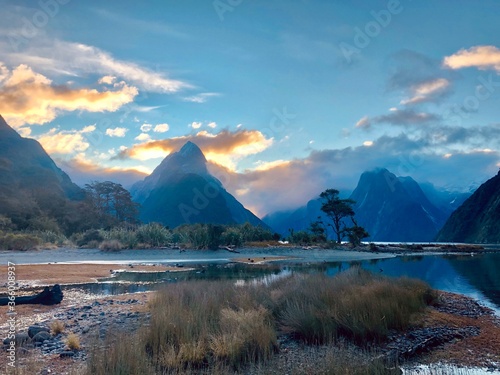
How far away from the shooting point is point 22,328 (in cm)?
1042

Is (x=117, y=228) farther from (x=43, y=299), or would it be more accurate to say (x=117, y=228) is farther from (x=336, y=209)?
(x=43, y=299)

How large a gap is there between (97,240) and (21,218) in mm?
17523

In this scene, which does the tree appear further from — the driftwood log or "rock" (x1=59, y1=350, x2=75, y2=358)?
"rock" (x1=59, y1=350, x2=75, y2=358)


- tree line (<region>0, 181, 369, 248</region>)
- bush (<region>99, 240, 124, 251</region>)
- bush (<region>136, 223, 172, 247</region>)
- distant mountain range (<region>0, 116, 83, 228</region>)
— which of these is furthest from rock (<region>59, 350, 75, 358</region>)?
distant mountain range (<region>0, 116, 83, 228</region>)

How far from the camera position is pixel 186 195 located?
139 m

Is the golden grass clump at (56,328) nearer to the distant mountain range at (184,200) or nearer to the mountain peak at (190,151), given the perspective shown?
the distant mountain range at (184,200)

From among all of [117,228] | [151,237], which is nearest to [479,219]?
[151,237]

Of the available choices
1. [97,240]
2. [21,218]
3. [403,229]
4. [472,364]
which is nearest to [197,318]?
[472,364]

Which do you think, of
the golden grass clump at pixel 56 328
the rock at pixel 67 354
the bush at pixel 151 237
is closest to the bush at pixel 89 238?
the bush at pixel 151 237

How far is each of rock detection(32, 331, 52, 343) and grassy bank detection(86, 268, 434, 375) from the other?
2.38 m

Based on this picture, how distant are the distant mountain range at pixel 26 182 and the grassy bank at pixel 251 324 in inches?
2324

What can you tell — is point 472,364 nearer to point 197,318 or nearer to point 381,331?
point 381,331

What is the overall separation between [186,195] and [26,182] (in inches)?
2230

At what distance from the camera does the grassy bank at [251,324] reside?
626 cm
